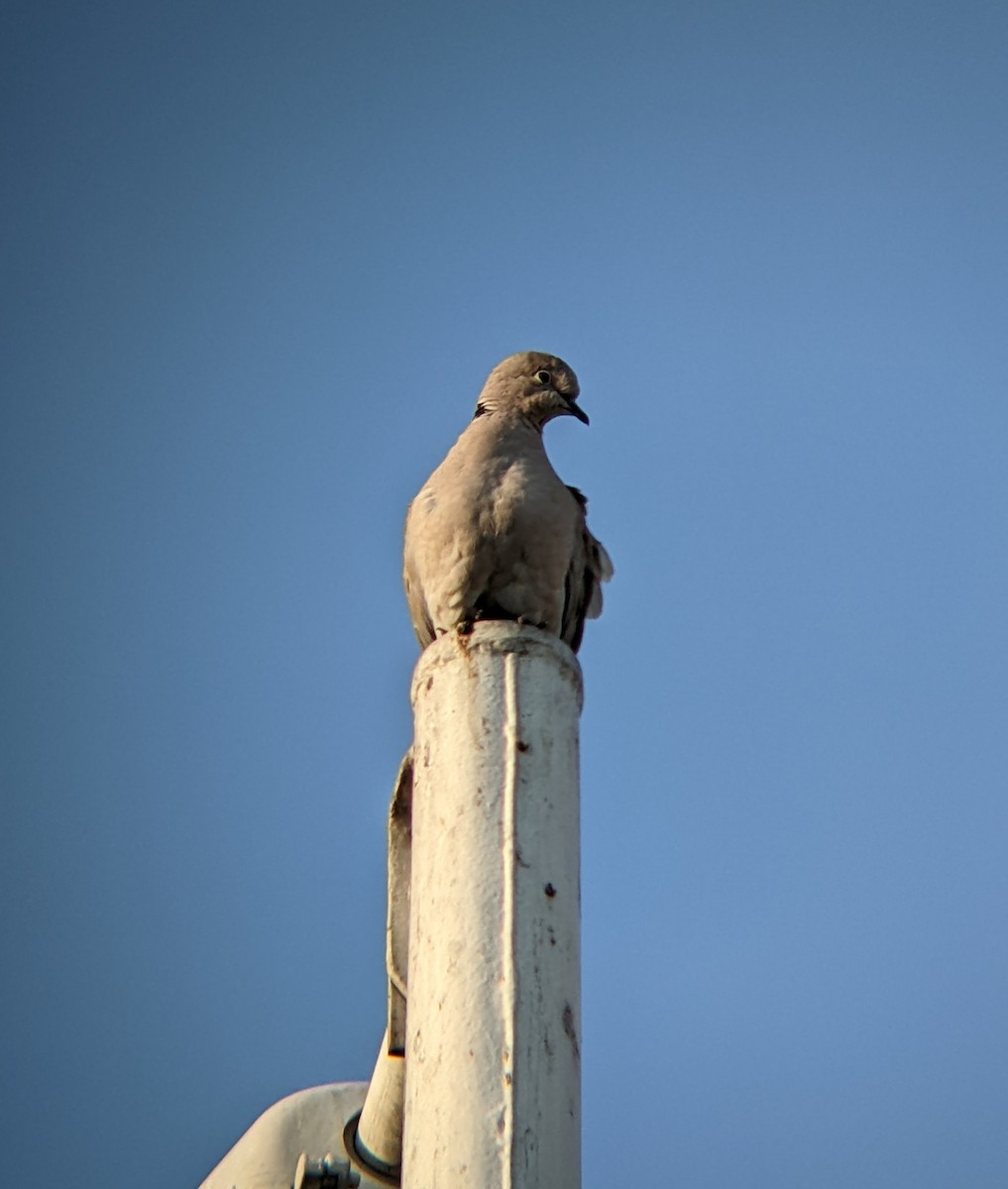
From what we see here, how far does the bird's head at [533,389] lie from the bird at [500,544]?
19cm

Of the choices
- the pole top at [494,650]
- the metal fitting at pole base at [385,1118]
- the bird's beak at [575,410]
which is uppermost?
the bird's beak at [575,410]

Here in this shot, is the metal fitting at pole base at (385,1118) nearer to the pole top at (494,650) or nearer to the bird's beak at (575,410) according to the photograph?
the pole top at (494,650)

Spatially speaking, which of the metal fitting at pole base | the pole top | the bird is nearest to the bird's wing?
the bird

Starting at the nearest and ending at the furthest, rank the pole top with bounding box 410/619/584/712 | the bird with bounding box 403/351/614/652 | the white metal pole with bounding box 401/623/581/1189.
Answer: the white metal pole with bounding box 401/623/581/1189
the pole top with bounding box 410/619/584/712
the bird with bounding box 403/351/614/652

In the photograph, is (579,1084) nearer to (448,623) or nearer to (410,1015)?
(410,1015)

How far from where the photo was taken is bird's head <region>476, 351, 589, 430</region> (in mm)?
9273

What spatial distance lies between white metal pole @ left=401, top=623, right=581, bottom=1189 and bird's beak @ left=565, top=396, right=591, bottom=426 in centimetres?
193

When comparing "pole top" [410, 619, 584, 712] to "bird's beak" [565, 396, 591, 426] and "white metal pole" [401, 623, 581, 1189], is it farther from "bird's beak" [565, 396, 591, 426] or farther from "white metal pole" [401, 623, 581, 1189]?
"bird's beak" [565, 396, 591, 426]

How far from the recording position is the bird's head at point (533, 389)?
927cm

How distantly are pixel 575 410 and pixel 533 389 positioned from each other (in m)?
0.28

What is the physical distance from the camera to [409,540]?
8.58 m

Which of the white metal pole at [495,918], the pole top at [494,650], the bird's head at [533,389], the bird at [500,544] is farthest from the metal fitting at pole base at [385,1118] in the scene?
the bird's head at [533,389]

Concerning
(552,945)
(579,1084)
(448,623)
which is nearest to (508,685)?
(448,623)

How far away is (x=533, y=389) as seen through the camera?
937 cm
